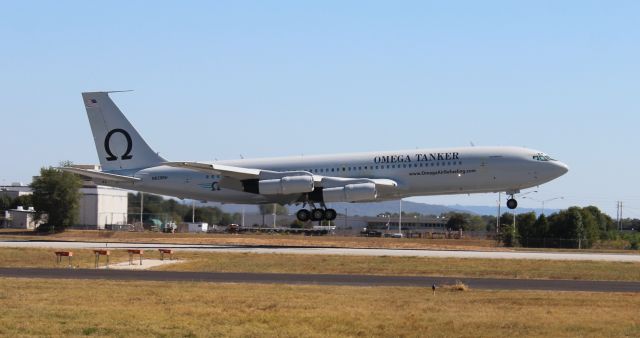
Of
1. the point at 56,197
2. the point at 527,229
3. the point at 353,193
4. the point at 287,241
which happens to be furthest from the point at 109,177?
the point at 527,229

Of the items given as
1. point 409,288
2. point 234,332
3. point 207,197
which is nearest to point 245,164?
point 207,197

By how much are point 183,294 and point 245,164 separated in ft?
120

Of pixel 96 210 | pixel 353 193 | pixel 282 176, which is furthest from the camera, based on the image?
pixel 96 210

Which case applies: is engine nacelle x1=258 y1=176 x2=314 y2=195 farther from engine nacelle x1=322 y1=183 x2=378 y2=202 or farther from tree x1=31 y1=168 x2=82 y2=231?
tree x1=31 y1=168 x2=82 y2=231

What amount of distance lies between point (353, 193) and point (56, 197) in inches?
1564

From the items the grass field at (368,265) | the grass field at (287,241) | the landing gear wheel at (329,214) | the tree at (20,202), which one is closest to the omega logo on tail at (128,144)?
the grass field at (287,241)

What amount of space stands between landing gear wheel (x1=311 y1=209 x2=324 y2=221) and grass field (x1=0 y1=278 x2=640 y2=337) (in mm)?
31603

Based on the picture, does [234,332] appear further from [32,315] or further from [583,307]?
[583,307]

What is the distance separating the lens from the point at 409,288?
30.8 meters

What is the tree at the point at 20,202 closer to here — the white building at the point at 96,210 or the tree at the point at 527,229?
the white building at the point at 96,210

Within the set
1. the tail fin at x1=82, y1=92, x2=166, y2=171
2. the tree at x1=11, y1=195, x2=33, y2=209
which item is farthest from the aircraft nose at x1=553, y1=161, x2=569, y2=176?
the tree at x1=11, y1=195, x2=33, y2=209

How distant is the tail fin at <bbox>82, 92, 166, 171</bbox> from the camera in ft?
214

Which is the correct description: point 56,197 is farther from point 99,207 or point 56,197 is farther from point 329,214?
point 329,214

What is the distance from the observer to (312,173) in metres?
62.1
